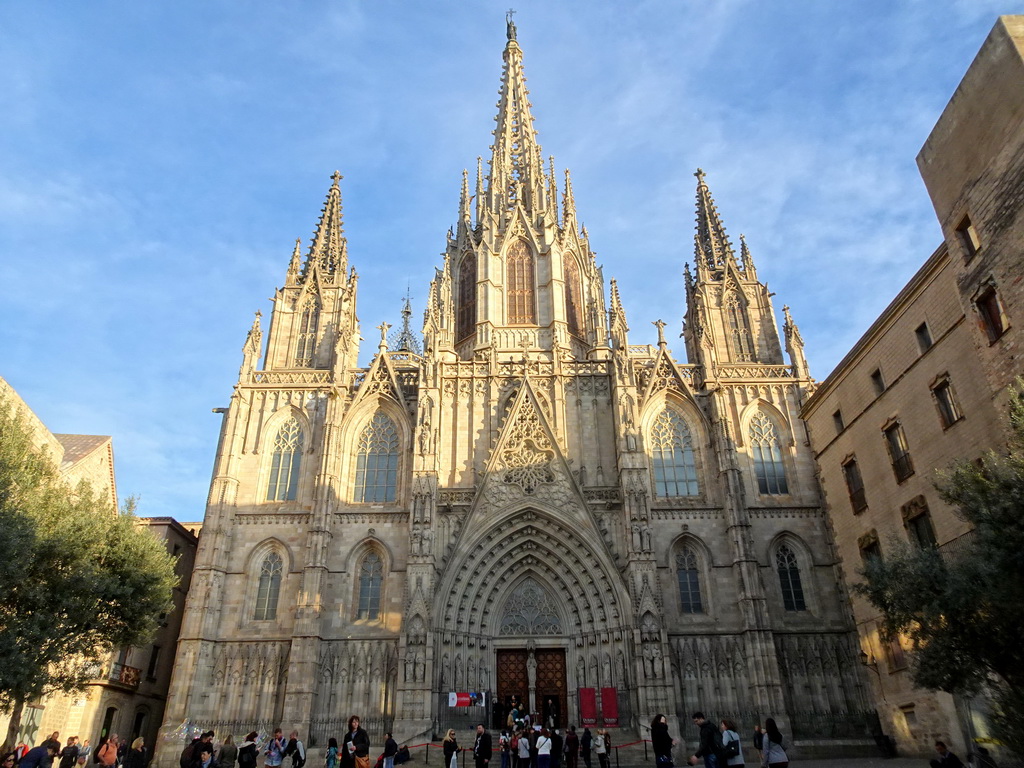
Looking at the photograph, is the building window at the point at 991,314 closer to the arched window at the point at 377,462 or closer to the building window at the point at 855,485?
the building window at the point at 855,485

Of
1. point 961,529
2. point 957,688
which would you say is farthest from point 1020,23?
point 957,688

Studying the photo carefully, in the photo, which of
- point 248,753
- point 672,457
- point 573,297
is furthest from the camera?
point 573,297

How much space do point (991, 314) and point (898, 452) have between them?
6844 mm

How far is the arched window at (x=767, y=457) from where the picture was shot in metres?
30.4

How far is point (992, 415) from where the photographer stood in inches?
706

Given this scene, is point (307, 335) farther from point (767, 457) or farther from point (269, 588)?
point (767, 457)

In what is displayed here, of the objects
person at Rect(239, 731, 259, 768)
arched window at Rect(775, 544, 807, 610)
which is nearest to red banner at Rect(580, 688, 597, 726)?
arched window at Rect(775, 544, 807, 610)

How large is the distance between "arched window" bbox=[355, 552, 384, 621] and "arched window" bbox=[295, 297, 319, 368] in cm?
1035

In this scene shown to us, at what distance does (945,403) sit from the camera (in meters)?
20.2

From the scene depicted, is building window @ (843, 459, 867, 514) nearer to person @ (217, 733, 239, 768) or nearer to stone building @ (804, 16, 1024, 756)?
stone building @ (804, 16, 1024, 756)

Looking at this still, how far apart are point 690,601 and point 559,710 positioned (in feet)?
21.5

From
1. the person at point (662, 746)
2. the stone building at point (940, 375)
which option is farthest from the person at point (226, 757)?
the stone building at point (940, 375)

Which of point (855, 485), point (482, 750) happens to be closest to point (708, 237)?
point (855, 485)

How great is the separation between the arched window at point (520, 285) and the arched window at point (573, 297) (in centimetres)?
192
